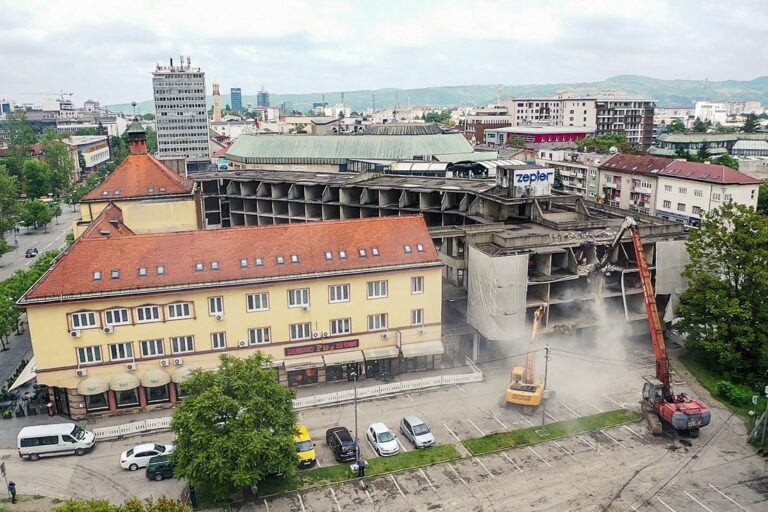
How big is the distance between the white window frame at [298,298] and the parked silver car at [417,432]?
41.8ft

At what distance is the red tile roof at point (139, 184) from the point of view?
72188 mm

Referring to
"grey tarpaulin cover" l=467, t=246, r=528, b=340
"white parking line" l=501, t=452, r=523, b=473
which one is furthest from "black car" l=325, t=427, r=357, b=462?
"grey tarpaulin cover" l=467, t=246, r=528, b=340

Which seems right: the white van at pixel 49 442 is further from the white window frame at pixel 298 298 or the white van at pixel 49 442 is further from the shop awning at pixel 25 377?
the white window frame at pixel 298 298

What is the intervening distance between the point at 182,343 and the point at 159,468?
38.2ft

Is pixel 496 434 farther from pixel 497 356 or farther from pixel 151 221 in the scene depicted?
pixel 151 221

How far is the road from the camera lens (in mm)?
98438

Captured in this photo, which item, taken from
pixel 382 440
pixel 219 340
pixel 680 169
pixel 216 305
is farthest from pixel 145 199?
pixel 680 169

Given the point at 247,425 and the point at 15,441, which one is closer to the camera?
the point at 247,425

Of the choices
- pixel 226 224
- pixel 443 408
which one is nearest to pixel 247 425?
pixel 443 408

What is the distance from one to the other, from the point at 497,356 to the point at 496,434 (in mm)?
14527

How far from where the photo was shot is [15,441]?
1746 inches

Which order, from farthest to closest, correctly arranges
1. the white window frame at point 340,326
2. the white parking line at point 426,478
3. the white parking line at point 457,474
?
the white window frame at point 340,326, the white parking line at point 457,474, the white parking line at point 426,478

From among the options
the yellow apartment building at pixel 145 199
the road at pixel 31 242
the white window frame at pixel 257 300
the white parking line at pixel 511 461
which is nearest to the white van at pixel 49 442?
the white window frame at pixel 257 300

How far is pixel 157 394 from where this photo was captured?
49.0 m
